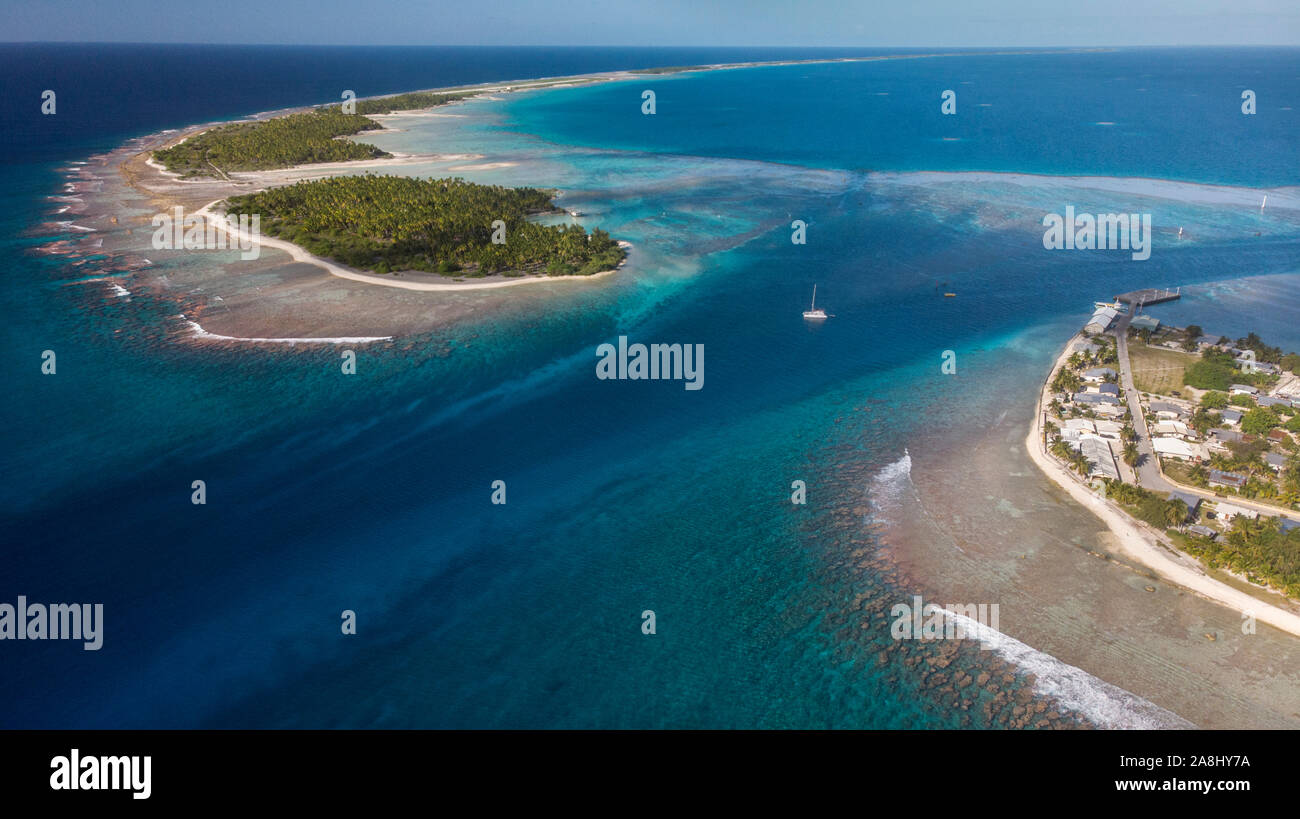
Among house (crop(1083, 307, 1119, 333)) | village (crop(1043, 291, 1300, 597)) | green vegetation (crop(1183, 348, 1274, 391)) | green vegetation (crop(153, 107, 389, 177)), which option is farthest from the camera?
green vegetation (crop(153, 107, 389, 177))

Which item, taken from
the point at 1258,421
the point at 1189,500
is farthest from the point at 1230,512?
the point at 1258,421

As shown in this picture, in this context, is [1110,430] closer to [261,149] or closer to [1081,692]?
[1081,692]

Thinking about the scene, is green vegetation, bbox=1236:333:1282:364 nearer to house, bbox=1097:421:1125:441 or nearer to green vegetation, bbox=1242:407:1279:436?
green vegetation, bbox=1242:407:1279:436

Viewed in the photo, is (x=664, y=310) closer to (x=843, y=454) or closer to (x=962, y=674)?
(x=843, y=454)

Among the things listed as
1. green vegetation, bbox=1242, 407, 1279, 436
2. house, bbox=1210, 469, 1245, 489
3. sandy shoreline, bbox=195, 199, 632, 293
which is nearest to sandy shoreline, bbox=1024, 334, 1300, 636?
house, bbox=1210, 469, 1245, 489

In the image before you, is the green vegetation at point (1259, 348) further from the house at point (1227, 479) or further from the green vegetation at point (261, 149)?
the green vegetation at point (261, 149)

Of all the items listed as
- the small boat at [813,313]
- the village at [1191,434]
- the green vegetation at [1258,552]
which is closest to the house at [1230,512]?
the village at [1191,434]
